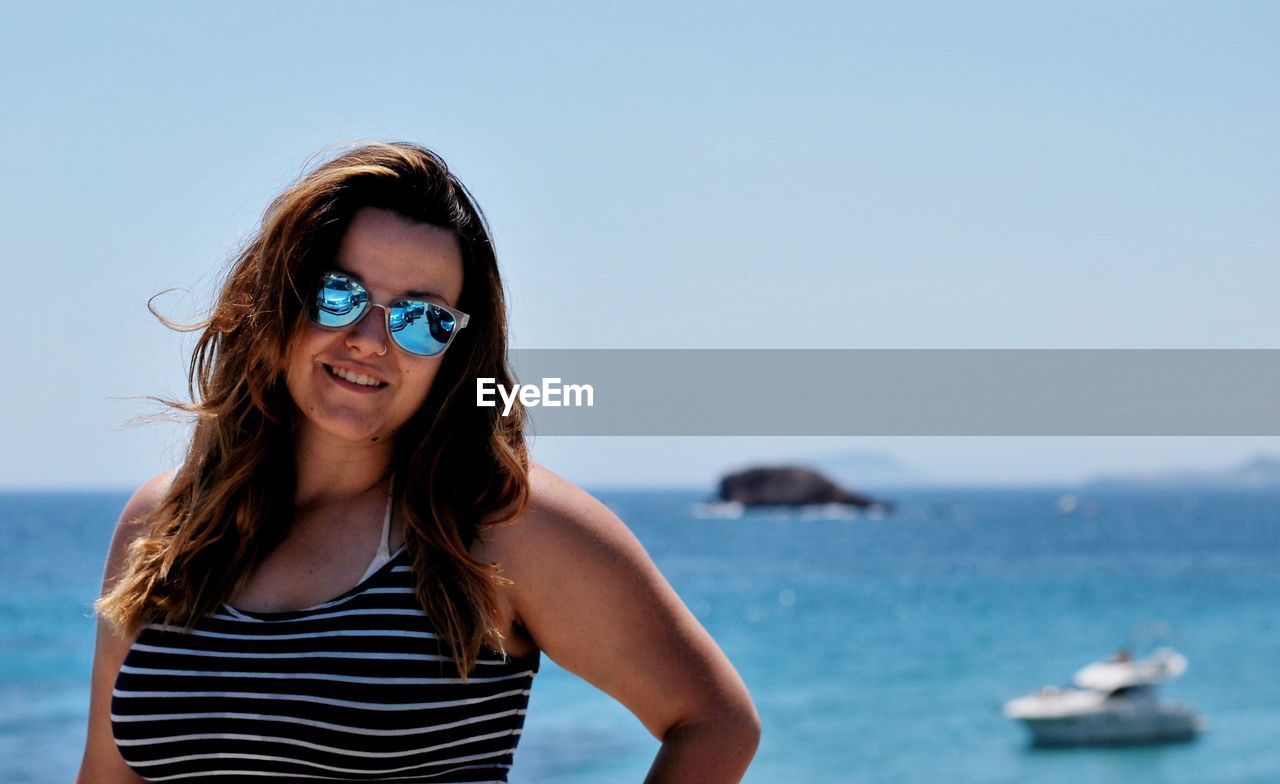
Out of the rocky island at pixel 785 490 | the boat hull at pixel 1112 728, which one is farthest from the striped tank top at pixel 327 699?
the rocky island at pixel 785 490

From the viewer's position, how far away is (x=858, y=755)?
23656mm

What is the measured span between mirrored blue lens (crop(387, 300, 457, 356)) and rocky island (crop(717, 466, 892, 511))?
83.2 metres

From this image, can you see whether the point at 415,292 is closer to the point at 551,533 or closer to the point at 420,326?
the point at 420,326

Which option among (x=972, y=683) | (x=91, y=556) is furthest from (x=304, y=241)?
(x=91, y=556)

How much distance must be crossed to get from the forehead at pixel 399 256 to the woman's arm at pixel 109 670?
58 cm

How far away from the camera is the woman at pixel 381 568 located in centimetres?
197

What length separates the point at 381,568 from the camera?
2.04m

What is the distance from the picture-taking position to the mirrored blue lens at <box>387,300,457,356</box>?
2.03m

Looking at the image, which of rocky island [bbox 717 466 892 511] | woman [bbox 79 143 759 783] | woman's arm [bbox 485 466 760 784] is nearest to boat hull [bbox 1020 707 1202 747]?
woman's arm [bbox 485 466 760 784]

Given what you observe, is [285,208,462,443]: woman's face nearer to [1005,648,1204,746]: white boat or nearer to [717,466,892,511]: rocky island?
[1005,648,1204,746]: white boat

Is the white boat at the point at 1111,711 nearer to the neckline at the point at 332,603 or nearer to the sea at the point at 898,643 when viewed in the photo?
the sea at the point at 898,643

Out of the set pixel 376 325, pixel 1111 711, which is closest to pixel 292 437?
pixel 376 325

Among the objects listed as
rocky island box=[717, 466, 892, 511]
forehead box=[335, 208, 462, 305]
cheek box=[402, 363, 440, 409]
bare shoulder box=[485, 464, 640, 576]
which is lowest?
bare shoulder box=[485, 464, 640, 576]

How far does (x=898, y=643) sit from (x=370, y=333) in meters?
34.4
